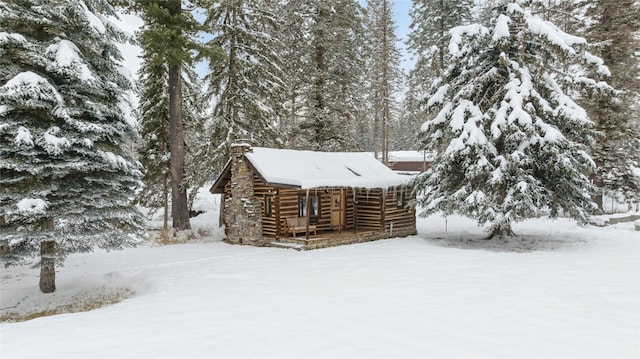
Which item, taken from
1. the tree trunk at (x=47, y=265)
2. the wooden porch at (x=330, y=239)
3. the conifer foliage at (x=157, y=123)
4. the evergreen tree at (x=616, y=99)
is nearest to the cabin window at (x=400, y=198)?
the wooden porch at (x=330, y=239)

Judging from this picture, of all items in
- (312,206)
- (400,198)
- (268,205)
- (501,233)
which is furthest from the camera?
(400,198)

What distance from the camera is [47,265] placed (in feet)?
34.6

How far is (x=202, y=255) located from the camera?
15227 millimetres

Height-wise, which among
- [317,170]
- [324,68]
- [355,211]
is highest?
[324,68]

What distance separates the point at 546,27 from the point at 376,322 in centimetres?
1331

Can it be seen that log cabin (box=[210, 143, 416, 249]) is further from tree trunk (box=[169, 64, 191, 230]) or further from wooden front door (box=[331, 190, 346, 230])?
tree trunk (box=[169, 64, 191, 230])

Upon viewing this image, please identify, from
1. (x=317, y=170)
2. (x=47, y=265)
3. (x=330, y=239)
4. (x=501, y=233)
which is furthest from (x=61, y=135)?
(x=501, y=233)

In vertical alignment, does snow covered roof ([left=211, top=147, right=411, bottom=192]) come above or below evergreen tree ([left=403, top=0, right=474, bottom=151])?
below

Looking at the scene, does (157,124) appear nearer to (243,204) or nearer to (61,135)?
(243,204)

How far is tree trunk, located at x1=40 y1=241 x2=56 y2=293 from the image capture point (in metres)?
10.4

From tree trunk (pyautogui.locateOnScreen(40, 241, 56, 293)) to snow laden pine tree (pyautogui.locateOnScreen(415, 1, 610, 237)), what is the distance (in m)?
12.8

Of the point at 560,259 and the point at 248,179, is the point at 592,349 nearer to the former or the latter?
the point at 560,259

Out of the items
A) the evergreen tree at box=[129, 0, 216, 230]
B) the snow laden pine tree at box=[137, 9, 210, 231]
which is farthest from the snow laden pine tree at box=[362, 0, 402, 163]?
the evergreen tree at box=[129, 0, 216, 230]

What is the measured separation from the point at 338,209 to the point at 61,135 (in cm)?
1293
